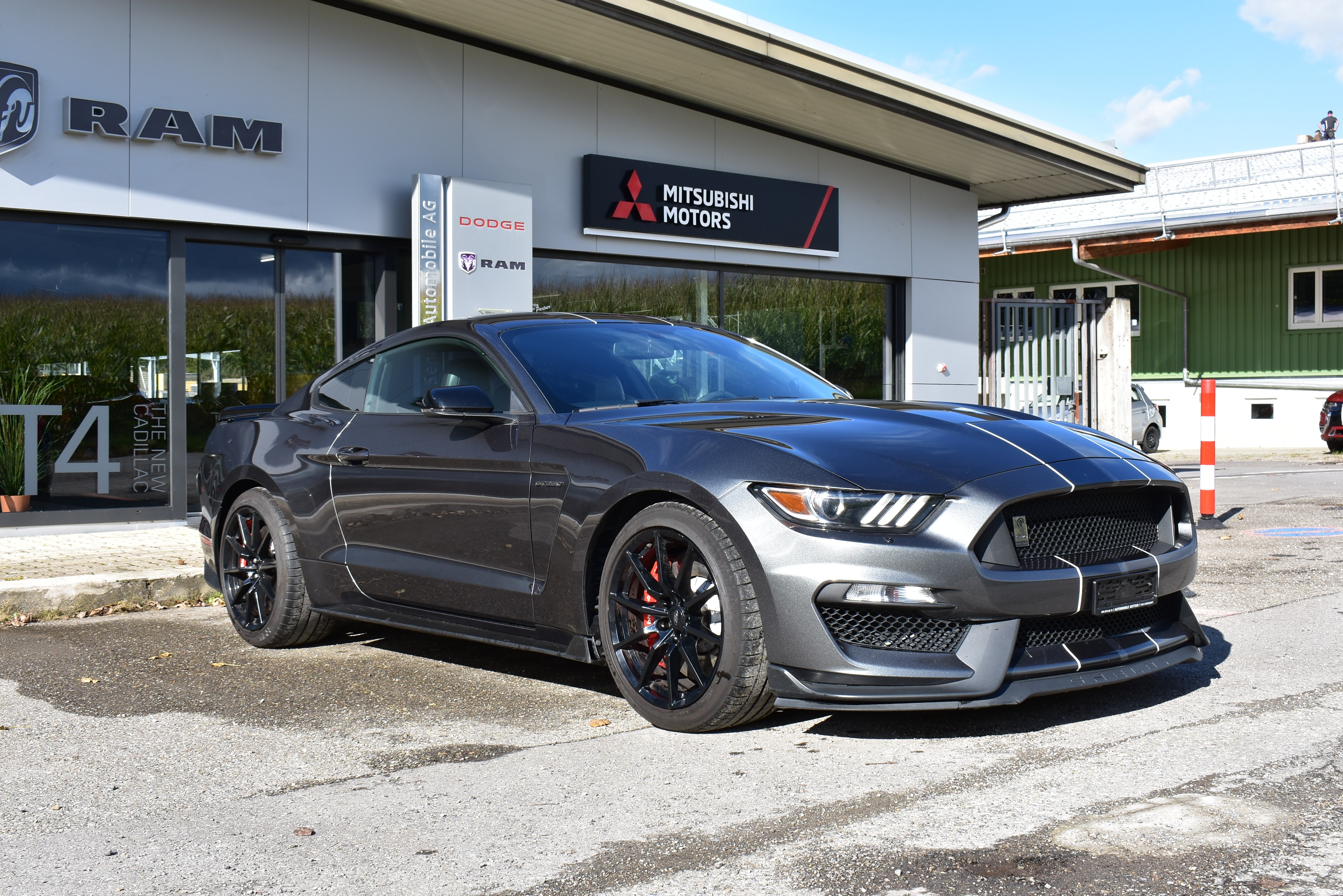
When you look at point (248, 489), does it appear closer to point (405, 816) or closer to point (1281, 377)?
point (405, 816)

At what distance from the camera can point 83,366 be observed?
33.4 ft

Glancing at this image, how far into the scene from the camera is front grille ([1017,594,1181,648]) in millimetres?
4008

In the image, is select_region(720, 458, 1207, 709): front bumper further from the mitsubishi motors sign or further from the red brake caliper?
the mitsubishi motors sign

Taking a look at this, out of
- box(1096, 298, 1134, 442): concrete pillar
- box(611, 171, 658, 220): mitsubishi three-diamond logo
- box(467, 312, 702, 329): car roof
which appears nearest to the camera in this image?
box(467, 312, 702, 329): car roof

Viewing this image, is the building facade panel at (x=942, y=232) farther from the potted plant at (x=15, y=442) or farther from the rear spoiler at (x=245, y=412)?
the rear spoiler at (x=245, y=412)

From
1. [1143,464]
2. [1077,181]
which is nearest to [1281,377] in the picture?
[1077,181]

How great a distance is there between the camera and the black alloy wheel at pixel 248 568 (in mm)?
6059

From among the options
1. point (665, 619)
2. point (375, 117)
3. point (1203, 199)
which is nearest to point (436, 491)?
point (665, 619)

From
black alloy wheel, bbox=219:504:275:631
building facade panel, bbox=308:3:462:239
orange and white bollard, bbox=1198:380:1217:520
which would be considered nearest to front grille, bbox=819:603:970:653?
black alloy wheel, bbox=219:504:275:631

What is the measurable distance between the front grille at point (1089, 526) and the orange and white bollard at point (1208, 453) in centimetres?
631

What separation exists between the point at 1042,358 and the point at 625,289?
6.33m

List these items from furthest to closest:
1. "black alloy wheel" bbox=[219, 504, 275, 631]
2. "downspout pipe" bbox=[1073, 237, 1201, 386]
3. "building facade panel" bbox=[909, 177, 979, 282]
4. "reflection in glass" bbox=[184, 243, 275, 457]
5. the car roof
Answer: "downspout pipe" bbox=[1073, 237, 1201, 386]
"building facade panel" bbox=[909, 177, 979, 282]
"reflection in glass" bbox=[184, 243, 275, 457]
"black alloy wheel" bbox=[219, 504, 275, 631]
the car roof

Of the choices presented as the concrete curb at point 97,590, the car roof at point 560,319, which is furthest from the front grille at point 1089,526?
the concrete curb at point 97,590

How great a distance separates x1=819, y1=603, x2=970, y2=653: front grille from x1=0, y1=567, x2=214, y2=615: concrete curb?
4.07 metres
